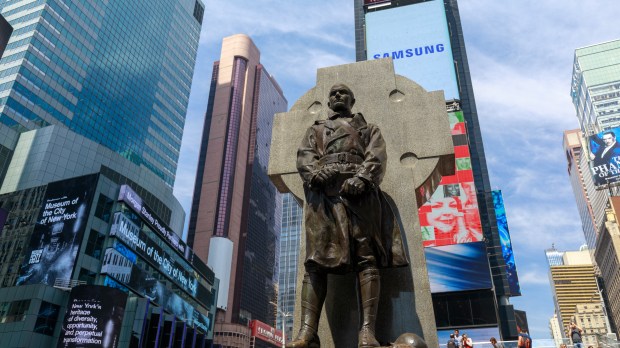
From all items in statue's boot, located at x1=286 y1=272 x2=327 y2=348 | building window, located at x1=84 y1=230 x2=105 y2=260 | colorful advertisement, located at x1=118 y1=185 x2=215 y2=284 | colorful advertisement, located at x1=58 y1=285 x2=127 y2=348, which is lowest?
statue's boot, located at x1=286 y1=272 x2=327 y2=348

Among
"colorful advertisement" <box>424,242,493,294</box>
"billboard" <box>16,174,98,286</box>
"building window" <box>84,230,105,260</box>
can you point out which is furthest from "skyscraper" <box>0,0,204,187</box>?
"colorful advertisement" <box>424,242,493,294</box>

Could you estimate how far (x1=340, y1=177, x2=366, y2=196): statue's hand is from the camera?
477cm

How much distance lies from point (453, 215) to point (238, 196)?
3619 inches

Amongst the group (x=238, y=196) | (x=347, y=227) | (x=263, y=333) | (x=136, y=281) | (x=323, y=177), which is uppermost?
(x=238, y=196)

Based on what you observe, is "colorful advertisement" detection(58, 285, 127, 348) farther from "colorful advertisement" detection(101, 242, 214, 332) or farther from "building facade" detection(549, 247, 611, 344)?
"building facade" detection(549, 247, 611, 344)

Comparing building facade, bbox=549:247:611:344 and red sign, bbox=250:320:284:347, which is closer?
red sign, bbox=250:320:284:347

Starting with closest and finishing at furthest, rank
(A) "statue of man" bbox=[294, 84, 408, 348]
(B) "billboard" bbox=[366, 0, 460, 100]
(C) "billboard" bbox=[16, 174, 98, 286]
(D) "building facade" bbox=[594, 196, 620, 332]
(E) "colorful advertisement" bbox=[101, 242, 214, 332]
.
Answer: (A) "statue of man" bbox=[294, 84, 408, 348], (C) "billboard" bbox=[16, 174, 98, 286], (E) "colorful advertisement" bbox=[101, 242, 214, 332], (B) "billboard" bbox=[366, 0, 460, 100], (D) "building facade" bbox=[594, 196, 620, 332]

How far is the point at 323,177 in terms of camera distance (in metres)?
4.95

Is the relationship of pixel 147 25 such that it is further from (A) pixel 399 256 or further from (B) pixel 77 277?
(A) pixel 399 256

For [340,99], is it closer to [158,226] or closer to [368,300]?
[368,300]

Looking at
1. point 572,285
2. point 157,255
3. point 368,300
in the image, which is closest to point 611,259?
point 157,255

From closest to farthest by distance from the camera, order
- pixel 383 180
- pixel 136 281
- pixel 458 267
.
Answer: pixel 383 180 < pixel 458 267 < pixel 136 281

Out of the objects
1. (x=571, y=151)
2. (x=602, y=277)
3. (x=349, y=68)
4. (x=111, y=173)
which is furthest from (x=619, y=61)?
(x=349, y=68)

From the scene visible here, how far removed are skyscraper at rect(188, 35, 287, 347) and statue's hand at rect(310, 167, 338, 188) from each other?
344ft
